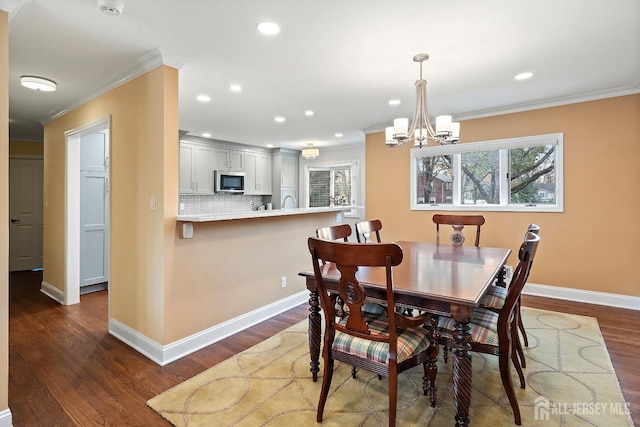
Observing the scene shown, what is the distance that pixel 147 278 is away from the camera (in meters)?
2.61

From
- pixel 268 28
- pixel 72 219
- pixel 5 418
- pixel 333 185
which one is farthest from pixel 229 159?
pixel 5 418

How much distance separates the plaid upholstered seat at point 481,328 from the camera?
1771 millimetres

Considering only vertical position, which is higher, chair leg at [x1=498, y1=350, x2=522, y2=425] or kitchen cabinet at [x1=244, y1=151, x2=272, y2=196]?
kitchen cabinet at [x1=244, y1=151, x2=272, y2=196]

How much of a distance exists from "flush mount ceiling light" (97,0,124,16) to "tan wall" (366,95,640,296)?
4.02 meters

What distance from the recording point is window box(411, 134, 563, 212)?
155 inches

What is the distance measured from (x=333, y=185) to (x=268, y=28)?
5367 millimetres

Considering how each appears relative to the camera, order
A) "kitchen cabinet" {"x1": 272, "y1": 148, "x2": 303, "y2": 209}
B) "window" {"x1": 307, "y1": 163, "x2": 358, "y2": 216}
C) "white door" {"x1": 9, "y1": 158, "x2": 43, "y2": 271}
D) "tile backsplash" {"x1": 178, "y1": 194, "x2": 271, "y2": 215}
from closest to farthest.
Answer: "white door" {"x1": 9, "y1": 158, "x2": 43, "y2": 271} → "tile backsplash" {"x1": 178, "y1": 194, "x2": 271, "y2": 215} → "window" {"x1": 307, "y1": 163, "x2": 358, "y2": 216} → "kitchen cabinet" {"x1": 272, "y1": 148, "x2": 303, "y2": 209}

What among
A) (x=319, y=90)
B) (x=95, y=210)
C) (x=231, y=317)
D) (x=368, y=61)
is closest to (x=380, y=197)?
(x=319, y=90)

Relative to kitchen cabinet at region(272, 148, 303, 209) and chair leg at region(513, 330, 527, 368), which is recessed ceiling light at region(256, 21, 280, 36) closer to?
chair leg at region(513, 330, 527, 368)

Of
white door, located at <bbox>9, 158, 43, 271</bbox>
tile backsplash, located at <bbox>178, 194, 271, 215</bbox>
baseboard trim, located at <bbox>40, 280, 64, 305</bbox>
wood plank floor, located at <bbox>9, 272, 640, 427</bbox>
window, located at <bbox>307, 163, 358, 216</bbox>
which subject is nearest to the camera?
wood plank floor, located at <bbox>9, 272, 640, 427</bbox>

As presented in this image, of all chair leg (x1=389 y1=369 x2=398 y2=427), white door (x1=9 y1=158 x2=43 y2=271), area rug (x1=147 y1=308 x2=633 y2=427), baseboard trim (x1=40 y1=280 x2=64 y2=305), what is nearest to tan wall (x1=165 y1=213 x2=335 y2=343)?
area rug (x1=147 y1=308 x2=633 y2=427)

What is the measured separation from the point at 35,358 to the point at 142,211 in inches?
54.0

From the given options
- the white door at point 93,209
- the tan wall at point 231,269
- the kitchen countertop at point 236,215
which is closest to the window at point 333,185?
the kitchen countertop at point 236,215

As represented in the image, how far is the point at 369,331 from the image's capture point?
64.7 inches
